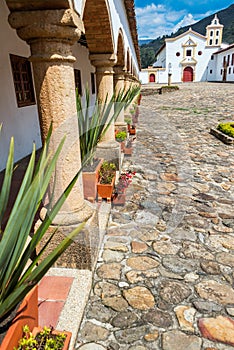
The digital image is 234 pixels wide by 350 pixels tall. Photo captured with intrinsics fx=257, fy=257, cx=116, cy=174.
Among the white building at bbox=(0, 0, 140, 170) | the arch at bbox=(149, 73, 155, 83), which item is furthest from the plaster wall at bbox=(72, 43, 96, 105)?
the arch at bbox=(149, 73, 155, 83)

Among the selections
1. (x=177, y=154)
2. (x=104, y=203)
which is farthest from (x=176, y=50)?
(x=104, y=203)

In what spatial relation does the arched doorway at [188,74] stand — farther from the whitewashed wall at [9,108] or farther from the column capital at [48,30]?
the column capital at [48,30]

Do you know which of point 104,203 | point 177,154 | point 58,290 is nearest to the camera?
point 58,290

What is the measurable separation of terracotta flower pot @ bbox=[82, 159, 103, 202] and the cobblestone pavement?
0.37 m

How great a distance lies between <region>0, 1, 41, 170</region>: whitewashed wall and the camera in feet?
13.8

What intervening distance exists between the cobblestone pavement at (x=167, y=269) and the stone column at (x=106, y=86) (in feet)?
2.15

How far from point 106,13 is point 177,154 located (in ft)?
11.5

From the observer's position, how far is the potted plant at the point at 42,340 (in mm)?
1238

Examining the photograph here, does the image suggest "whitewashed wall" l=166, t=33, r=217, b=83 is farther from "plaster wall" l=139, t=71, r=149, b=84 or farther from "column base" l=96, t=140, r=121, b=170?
"column base" l=96, t=140, r=121, b=170

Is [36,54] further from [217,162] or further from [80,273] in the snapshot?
[217,162]

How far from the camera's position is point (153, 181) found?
14.9ft

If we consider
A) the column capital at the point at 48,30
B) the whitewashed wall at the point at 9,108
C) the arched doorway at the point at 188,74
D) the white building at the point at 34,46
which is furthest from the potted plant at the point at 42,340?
the arched doorway at the point at 188,74

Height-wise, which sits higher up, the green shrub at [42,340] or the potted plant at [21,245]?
the potted plant at [21,245]

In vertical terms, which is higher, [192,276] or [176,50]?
[176,50]
